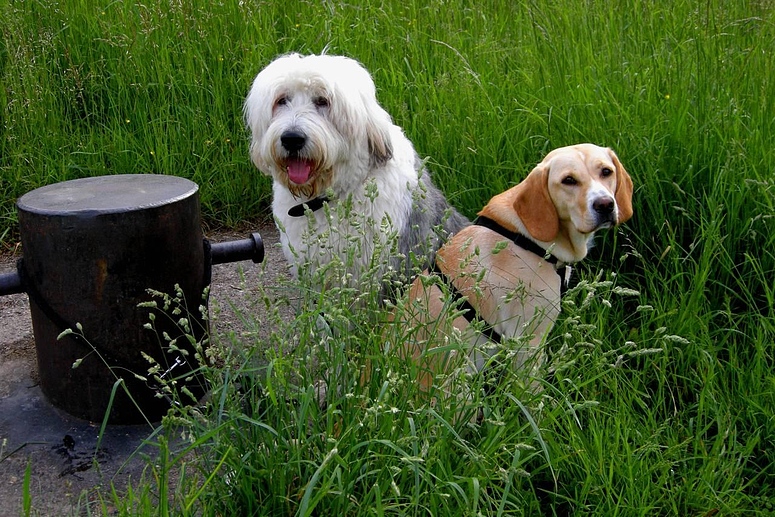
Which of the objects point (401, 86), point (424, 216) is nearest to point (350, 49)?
point (401, 86)

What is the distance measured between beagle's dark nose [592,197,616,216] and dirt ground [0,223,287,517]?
106cm

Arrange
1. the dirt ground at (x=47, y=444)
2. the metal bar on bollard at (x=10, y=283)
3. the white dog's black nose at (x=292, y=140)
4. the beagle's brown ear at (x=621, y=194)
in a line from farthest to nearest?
the white dog's black nose at (x=292, y=140)
the metal bar on bollard at (x=10, y=283)
the beagle's brown ear at (x=621, y=194)
the dirt ground at (x=47, y=444)

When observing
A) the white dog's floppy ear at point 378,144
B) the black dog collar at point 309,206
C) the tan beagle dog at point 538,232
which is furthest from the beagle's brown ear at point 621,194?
the black dog collar at point 309,206

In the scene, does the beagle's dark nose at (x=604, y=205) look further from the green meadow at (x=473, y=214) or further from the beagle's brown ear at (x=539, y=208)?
the green meadow at (x=473, y=214)

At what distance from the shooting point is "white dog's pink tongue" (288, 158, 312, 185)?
3.35 meters

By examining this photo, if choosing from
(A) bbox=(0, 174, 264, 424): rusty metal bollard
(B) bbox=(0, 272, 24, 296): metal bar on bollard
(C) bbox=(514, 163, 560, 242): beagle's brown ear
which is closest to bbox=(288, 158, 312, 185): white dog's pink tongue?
(A) bbox=(0, 174, 264, 424): rusty metal bollard

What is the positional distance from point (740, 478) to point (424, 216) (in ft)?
5.28

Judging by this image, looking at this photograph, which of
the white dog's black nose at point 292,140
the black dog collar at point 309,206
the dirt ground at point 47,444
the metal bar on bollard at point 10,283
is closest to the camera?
the dirt ground at point 47,444

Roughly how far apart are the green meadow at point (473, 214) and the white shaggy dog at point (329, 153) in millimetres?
394

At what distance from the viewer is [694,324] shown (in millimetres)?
3006

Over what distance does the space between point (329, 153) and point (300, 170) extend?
0.14 m

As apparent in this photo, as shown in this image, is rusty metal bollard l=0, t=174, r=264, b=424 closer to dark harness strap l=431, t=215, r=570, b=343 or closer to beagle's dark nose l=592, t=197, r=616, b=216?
dark harness strap l=431, t=215, r=570, b=343

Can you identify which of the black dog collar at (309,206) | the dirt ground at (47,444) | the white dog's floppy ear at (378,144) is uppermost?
the white dog's floppy ear at (378,144)

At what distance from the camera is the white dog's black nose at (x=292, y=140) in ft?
10.8
